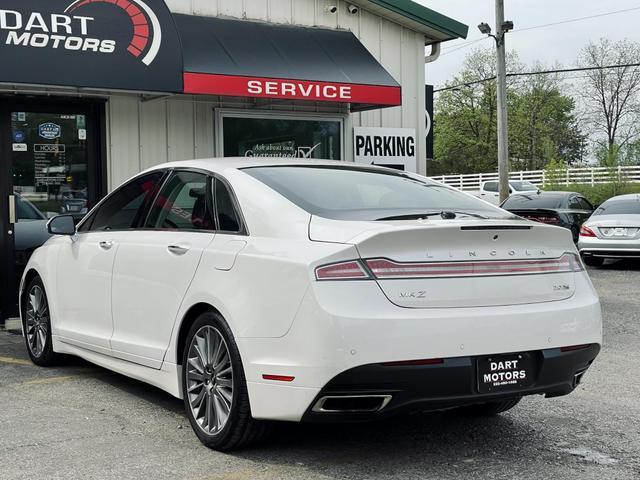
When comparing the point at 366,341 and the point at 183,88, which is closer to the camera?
the point at 366,341

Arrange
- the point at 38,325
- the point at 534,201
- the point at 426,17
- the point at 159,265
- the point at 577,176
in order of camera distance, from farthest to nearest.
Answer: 1. the point at 577,176
2. the point at 534,201
3. the point at 426,17
4. the point at 38,325
5. the point at 159,265

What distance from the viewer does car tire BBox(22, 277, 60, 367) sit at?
6801 mm

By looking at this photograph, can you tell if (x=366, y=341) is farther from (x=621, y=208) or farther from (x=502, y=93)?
(x=502, y=93)

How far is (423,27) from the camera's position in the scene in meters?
12.0

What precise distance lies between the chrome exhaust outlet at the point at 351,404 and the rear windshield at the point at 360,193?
0.93 meters

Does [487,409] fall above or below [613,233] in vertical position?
below

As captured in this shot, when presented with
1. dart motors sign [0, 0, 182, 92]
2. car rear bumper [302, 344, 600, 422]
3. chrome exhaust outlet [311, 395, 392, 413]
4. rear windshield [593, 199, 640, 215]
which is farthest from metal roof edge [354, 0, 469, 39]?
chrome exhaust outlet [311, 395, 392, 413]

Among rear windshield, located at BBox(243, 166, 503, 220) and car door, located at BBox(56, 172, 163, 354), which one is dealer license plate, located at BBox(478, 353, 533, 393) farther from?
car door, located at BBox(56, 172, 163, 354)

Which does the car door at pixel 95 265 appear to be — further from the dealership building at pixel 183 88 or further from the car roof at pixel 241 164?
the dealership building at pixel 183 88

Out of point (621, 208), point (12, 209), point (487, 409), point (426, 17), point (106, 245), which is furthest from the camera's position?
point (621, 208)

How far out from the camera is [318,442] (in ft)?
15.7

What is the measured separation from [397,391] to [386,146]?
8228 millimetres

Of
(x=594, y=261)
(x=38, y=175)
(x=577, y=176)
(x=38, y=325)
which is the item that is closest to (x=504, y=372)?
(x=38, y=325)

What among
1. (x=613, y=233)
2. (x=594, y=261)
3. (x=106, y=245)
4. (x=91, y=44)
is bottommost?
(x=594, y=261)
